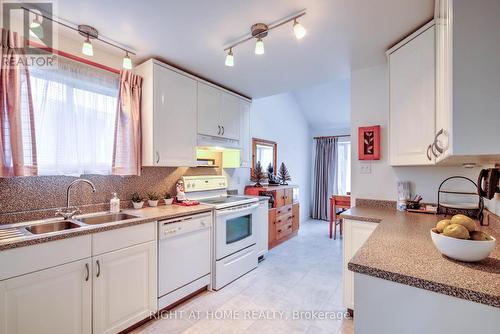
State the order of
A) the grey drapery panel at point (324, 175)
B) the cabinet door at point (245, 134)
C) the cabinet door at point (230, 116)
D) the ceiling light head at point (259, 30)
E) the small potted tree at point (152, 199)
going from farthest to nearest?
1. the grey drapery panel at point (324, 175)
2. the cabinet door at point (245, 134)
3. the cabinet door at point (230, 116)
4. the small potted tree at point (152, 199)
5. the ceiling light head at point (259, 30)

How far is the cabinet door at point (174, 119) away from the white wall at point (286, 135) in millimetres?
1079

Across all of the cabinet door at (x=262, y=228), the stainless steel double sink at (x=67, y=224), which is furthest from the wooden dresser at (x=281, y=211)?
the stainless steel double sink at (x=67, y=224)

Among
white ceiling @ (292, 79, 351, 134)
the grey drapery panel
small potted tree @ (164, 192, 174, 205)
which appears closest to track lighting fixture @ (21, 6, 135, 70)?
small potted tree @ (164, 192, 174, 205)

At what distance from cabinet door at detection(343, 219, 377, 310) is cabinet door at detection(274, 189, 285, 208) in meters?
1.90

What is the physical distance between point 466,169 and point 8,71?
3.54m

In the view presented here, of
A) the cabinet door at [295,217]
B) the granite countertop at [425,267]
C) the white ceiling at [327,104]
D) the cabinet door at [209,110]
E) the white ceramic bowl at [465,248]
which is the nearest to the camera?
the granite countertop at [425,267]

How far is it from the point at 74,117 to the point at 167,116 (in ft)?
2.47

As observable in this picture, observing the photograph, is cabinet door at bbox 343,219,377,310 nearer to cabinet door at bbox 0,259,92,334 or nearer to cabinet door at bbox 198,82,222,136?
cabinet door at bbox 198,82,222,136

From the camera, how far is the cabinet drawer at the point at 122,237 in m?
1.60

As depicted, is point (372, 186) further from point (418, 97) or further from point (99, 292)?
point (99, 292)

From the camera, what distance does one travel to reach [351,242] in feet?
6.49

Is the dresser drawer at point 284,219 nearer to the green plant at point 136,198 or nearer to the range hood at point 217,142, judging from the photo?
the range hood at point 217,142

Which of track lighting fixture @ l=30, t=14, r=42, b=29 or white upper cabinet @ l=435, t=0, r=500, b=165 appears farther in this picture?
track lighting fixture @ l=30, t=14, r=42, b=29

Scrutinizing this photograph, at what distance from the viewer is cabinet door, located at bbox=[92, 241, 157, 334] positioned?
161 centimetres
